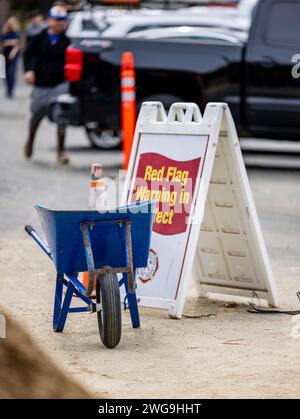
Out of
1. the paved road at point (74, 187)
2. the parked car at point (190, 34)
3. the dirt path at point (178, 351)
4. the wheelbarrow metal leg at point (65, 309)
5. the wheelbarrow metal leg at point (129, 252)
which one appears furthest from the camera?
the parked car at point (190, 34)

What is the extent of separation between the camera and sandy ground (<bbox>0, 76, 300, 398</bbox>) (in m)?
6.03

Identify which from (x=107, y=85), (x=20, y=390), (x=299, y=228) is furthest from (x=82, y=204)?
(x=20, y=390)

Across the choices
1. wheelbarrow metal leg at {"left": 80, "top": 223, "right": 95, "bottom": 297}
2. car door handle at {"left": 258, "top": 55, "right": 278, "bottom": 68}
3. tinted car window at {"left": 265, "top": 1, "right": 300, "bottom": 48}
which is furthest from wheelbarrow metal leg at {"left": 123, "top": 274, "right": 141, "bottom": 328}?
tinted car window at {"left": 265, "top": 1, "right": 300, "bottom": 48}

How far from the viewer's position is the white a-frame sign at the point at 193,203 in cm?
764

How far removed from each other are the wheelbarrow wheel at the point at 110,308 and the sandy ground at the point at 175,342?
0.31ft

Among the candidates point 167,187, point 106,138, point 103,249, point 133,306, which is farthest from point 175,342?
point 106,138

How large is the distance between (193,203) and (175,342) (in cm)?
99

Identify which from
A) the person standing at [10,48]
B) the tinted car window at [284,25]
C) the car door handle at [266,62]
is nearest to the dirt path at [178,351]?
the car door handle at [266,62]

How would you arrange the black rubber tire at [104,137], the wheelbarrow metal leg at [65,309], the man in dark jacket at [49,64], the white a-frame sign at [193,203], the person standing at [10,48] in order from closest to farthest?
the wheelbarrow metal leg at [65,309], the white a-frame sign at [193,203], the man in dark jacket at [49,64], the black rubber tire at [104,137], the person standing at [10,48]

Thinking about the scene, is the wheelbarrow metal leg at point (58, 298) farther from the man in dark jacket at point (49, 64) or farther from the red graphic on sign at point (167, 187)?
the man in dark jacket at point (49, 64)

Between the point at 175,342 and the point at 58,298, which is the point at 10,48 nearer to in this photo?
the point at 58,298

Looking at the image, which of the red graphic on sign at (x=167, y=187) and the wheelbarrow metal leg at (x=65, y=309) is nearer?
the wheelbarrow metal leg at (x=65, y=309)

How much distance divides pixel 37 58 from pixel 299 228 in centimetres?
613
